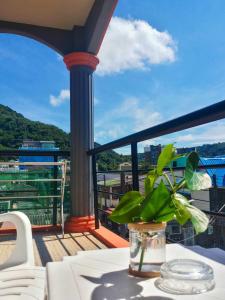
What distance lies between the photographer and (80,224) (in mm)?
3156

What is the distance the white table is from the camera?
1.76 feet

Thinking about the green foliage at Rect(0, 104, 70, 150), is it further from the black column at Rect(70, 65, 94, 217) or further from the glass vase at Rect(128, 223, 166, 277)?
the glass vase at Rect(128, 223, 166, 277)

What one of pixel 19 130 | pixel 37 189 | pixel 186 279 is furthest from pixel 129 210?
pixel 19 130

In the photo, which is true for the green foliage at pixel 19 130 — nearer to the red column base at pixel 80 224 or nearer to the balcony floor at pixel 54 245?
the red column base at pixel 80 224

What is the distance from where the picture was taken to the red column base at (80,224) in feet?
10.3

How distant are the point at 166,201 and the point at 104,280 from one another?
195mm

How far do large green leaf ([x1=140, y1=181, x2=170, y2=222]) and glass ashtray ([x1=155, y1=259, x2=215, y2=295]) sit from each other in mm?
101

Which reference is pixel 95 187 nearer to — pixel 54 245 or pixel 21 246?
pixel 54 245

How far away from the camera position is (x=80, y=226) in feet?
10.3

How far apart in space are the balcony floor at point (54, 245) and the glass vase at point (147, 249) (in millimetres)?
1723

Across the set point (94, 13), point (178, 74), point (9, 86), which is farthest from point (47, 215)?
point (178, 74)

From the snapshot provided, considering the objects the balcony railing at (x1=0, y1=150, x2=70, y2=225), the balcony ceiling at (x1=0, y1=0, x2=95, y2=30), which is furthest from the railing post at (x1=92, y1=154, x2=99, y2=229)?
the balcony ceiling at (x1=0, y1=0, x2=95, y2=30)

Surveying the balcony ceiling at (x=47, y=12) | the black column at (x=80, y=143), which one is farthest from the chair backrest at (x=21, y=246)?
the balcony ceiling at (x=47, y=12)

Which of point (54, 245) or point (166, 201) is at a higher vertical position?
point (166, 201)
